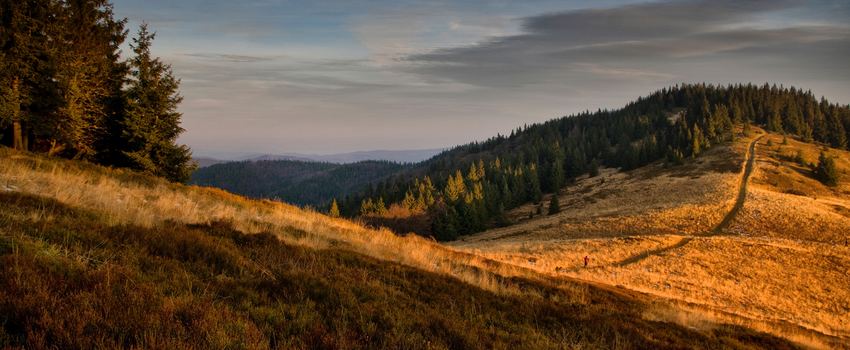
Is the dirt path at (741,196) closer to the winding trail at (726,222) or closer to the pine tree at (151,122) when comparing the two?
the winding trail at (726,222)

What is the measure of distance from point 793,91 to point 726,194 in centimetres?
16358

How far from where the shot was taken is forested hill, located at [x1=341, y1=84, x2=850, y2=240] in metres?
91.3

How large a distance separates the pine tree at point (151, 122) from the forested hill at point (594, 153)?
57.0m

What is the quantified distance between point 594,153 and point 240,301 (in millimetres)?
159340

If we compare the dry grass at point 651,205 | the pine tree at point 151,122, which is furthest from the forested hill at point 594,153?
the pine tree at point 151,122

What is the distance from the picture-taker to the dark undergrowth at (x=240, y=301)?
4.37m

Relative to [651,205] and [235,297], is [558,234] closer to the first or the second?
[651,205]

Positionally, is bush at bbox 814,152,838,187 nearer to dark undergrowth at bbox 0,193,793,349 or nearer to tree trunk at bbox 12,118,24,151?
dark undergrowth at bbox 0,193,793,349

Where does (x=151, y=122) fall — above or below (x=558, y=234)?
above

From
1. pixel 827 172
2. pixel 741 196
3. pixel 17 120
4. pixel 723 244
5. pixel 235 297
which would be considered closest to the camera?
pixel 235 297

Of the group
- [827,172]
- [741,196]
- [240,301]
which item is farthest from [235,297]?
[827,172]

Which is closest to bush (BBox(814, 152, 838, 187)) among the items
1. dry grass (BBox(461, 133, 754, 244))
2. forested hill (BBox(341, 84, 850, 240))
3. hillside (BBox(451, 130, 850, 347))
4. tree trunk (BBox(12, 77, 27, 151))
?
hillside (BBox(451, 130, 850, 347))

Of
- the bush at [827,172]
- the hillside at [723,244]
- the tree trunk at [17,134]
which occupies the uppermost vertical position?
the tree trunk at [17,134]

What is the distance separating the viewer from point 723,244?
39688 millimetres
